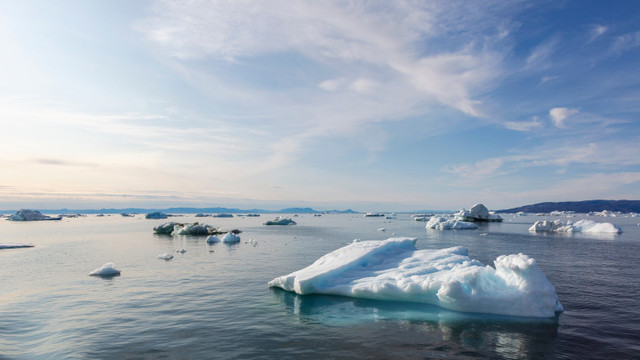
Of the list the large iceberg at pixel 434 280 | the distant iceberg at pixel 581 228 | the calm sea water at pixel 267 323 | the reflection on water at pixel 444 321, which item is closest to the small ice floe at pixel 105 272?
the calm sea water at pixel 267 323

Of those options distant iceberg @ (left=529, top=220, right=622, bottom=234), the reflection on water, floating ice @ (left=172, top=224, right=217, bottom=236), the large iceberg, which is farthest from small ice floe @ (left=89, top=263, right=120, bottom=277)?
distant iceberg @ (left=529, top=220, right=622, bottom=234)

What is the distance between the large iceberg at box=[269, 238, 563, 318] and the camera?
14047mm

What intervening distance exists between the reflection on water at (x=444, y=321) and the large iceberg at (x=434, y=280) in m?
0.42

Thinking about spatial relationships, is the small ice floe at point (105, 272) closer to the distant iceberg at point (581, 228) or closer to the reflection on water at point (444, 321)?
the reflection on water at point (444, 321)

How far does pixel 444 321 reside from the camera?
13586 millimetres

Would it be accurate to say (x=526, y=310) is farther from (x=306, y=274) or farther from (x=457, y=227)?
(x=457, y=227)

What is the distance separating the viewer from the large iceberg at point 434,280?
46.1 ft

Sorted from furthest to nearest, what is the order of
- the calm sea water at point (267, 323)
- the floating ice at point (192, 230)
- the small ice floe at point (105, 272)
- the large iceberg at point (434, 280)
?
the floating ice at point (192, 230) < the small ice floe at point (105, 272) < the large iceberg at point (434, 280) < the calm sea water at point (267, 323)

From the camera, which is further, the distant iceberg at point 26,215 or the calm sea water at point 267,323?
the distant iceberg at point 26,215

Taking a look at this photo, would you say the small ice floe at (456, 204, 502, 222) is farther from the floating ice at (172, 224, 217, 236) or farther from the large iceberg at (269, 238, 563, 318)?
the large iceberg at (269, 238, 563, 318)

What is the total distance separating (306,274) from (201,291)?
6.45 m

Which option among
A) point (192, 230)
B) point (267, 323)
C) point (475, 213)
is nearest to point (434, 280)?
point (267, 323)

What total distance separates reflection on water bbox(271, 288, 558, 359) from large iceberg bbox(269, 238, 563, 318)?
416 mm

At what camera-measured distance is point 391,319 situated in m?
13.9
